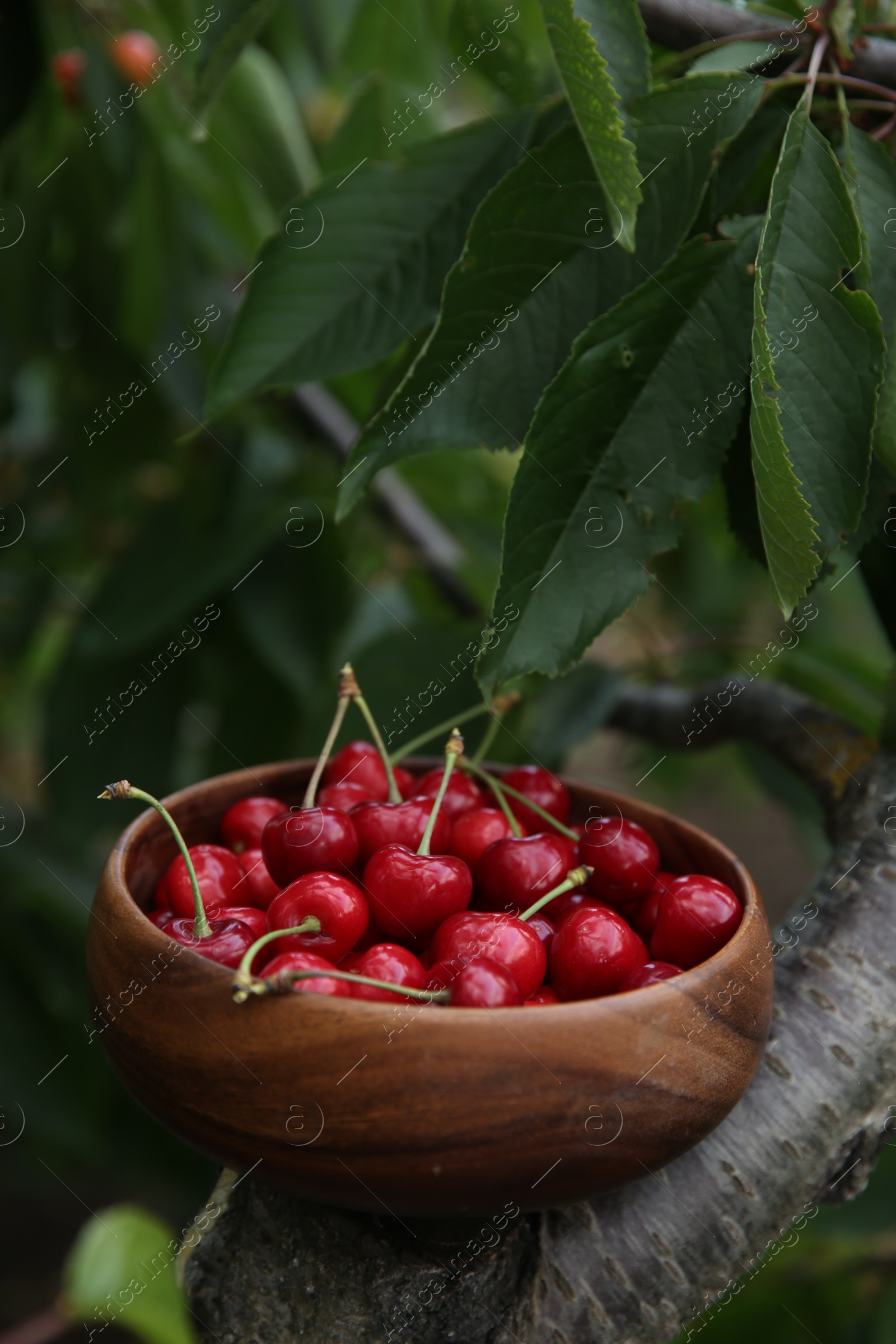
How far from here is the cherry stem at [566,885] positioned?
0.41m

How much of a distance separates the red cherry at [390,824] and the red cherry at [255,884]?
4 cm

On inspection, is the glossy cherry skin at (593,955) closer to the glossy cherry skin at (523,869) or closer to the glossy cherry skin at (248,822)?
the glossy cherry skin at (523,869)

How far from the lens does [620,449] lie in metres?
0.50

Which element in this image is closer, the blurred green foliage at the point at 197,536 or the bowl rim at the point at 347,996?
the bowl rim at the point at 347,996

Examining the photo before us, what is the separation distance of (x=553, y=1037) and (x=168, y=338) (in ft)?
2.90

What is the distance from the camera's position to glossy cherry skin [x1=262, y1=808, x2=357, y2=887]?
43cm

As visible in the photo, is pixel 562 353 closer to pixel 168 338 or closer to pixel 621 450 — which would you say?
pixel 621 450

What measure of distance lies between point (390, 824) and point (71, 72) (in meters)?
0.80

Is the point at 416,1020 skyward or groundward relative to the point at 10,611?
groundward

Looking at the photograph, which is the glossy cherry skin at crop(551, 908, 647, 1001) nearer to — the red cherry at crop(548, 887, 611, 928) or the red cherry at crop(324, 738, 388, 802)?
the red cherry at crop(548, 887, 611, 928)

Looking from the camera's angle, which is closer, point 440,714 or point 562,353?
point 562,353

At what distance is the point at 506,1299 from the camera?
0.42 meters

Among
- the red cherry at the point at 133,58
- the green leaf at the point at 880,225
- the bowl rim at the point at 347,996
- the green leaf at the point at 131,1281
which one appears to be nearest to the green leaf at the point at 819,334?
the green leaf at the point at 880,225

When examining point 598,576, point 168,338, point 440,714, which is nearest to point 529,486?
point 598,576
